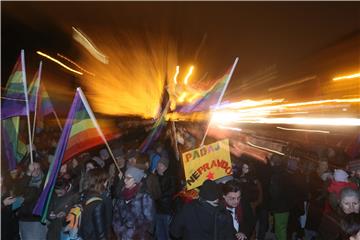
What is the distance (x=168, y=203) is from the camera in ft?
22.5

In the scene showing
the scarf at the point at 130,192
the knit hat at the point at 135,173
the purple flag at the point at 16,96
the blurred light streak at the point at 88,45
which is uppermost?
the blurred light streak at the point at 88,45

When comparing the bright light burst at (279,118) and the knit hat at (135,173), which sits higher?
the bright light burst at (279,118)

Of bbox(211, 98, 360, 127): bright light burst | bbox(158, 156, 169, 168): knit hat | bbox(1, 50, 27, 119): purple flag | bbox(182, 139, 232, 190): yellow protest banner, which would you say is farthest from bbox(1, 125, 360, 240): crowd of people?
bbox(211, 98, 360, 127): bright light burst

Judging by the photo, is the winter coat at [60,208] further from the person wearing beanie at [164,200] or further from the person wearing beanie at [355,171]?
the person wearing beanie at [355,171]

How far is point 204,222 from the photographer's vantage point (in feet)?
14.7

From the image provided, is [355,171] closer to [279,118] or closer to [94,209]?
[94,209]

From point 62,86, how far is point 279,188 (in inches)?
566

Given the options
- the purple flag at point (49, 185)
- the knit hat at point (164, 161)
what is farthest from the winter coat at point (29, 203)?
the knit hat at point (164, 161)

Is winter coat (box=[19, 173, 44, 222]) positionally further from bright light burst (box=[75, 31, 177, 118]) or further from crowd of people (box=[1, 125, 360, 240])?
bright light burst (box=[75, 31, 177, 118])

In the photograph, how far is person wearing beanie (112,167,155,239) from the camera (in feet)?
16.7

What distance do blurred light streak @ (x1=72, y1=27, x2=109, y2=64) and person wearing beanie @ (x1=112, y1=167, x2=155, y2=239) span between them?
15375 mm

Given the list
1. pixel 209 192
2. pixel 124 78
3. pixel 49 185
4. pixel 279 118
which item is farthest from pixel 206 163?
pixel 124 78

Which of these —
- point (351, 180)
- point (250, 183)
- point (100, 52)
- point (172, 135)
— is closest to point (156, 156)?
point (172, 135)

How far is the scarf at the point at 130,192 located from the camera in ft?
16.7
